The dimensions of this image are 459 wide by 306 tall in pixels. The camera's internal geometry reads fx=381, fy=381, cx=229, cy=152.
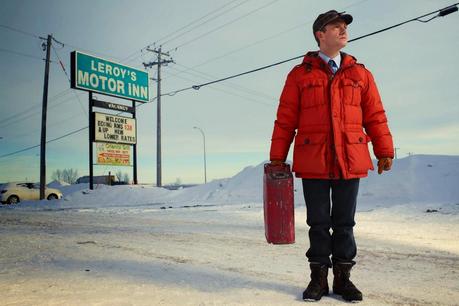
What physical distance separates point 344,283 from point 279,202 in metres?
0.78

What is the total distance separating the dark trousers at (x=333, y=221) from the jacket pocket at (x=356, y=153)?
0.13m

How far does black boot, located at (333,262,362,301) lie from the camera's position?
2.67m

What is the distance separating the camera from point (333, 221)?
2.98 meters

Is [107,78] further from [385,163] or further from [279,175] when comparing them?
[385,163]

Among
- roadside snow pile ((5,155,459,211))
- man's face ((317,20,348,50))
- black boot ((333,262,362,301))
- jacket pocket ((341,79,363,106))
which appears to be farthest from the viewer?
roadside snow pile ((5,155,459,211))

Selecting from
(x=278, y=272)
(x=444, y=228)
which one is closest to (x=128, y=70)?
(x=444, y=228)

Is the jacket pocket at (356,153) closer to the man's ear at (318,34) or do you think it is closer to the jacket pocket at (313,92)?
the jacket pocket at (313,92)

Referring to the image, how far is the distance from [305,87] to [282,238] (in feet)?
4.03

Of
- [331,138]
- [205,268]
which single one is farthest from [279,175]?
[205,268]

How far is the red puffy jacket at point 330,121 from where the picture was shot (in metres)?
2.85

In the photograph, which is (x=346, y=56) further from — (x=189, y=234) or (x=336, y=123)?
(x=189, y=234)

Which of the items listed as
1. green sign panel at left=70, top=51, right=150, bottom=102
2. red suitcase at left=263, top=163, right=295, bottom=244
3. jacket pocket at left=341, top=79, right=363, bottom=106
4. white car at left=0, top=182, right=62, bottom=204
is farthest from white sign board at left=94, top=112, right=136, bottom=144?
jacket pocket at left=341, top=79, right=363, bottom=106

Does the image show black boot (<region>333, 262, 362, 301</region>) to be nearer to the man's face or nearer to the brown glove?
the brown glove

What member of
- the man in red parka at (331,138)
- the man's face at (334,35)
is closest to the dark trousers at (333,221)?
the man in red parka at (331,138)
